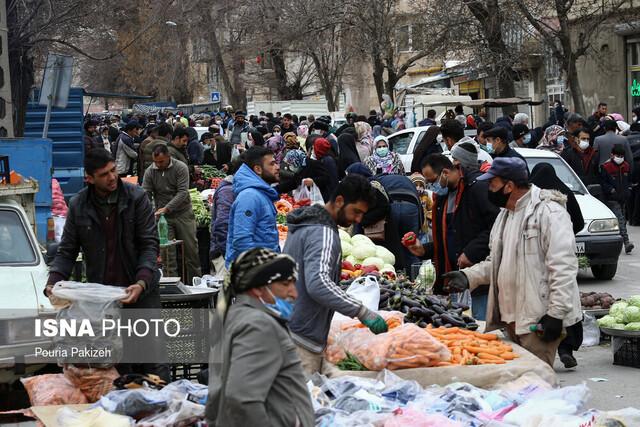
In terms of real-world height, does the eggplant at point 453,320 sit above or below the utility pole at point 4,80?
below

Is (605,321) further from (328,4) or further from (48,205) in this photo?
(328,4)

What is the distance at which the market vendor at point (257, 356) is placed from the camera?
168 inches

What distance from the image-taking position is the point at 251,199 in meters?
8.68

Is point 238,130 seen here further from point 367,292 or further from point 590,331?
point 367,292

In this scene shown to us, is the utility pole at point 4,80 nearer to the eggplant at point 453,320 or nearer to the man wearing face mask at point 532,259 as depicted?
the eggplant at point 453,320

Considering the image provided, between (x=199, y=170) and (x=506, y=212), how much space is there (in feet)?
46.8

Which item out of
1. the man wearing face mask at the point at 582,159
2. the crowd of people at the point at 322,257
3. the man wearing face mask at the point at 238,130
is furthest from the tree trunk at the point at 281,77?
the crowd of people at the point at 322,257

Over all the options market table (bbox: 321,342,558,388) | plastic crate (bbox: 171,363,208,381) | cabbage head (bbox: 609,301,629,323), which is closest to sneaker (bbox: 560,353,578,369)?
cabbage head (bbox: 609,301,629,323)

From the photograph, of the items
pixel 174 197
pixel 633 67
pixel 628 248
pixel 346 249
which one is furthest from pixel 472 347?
pixel 633 67

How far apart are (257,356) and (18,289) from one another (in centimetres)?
479

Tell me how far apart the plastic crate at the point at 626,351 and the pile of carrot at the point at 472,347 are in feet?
7.20

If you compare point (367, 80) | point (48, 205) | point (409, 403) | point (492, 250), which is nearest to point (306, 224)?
point (409, 403)

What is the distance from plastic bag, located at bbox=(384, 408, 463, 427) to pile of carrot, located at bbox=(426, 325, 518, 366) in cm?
108

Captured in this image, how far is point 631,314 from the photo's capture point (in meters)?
9.57
